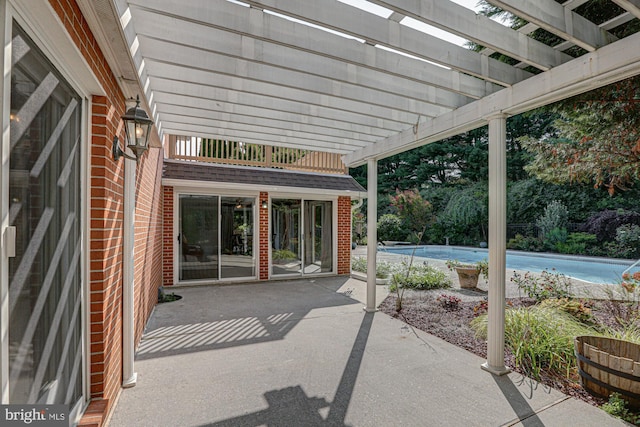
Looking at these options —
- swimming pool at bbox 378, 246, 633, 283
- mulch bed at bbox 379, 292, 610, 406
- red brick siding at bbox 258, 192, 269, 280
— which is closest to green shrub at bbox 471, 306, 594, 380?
mulch bed at bbox 379, 292, 610, 406

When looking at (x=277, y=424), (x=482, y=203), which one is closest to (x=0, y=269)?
(x=277, y=424)

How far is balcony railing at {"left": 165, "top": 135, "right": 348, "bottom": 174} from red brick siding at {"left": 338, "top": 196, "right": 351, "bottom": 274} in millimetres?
1173

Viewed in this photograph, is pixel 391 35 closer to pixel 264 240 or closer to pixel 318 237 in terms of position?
pixel 264 240

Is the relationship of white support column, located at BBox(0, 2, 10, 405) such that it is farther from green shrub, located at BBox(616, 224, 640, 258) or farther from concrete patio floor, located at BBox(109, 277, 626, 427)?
green shrub, located at BBox(616, 224, 640, 258)

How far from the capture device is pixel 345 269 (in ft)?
31.6

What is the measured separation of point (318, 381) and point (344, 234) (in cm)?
641

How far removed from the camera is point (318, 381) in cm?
330

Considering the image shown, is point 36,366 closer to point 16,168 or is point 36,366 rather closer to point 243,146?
point 16,168

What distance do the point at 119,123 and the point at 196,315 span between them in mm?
3580

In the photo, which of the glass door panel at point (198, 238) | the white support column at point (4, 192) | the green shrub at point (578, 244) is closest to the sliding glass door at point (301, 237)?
the glass door panel at point (198, 238)

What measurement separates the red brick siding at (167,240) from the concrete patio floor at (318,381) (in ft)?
7.85

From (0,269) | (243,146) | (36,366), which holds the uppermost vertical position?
(243,146)

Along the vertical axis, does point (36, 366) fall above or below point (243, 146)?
below

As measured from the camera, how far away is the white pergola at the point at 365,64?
2.46 m
